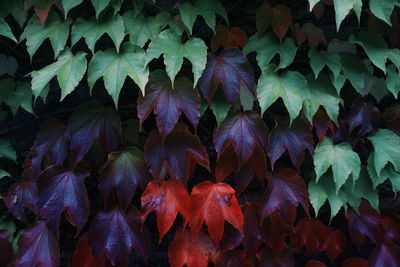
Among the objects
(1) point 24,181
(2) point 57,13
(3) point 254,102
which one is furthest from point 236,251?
(2) point 57,13

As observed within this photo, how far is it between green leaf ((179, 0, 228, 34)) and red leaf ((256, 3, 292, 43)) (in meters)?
0.13

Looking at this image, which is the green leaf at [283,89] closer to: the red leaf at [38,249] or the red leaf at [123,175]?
the red leaf at [123,175]

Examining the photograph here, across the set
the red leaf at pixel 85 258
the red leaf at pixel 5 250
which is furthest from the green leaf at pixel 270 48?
the red leaf at pixel 5 250

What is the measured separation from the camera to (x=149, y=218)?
177 cm

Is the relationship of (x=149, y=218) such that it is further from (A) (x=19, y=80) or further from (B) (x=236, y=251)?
(A) (x=19, y=80)

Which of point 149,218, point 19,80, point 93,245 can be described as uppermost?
point 19,80

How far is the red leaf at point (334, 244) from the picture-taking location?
1.66m

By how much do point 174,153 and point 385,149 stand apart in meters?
0.74

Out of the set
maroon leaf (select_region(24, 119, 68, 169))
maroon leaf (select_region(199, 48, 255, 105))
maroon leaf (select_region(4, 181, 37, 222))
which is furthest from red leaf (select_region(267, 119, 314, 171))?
maroon leaf (select_region(4, 181, 37, 222))

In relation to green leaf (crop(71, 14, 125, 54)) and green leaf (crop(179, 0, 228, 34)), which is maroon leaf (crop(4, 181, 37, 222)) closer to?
green leaf (crop(71, 14, 125, 54))

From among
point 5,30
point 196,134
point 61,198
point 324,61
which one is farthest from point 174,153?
point 5,30

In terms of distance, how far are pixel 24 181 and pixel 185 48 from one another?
2.54ft

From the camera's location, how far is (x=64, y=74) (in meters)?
1.36

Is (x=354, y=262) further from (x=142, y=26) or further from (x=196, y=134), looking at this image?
(x=142, y=26)
